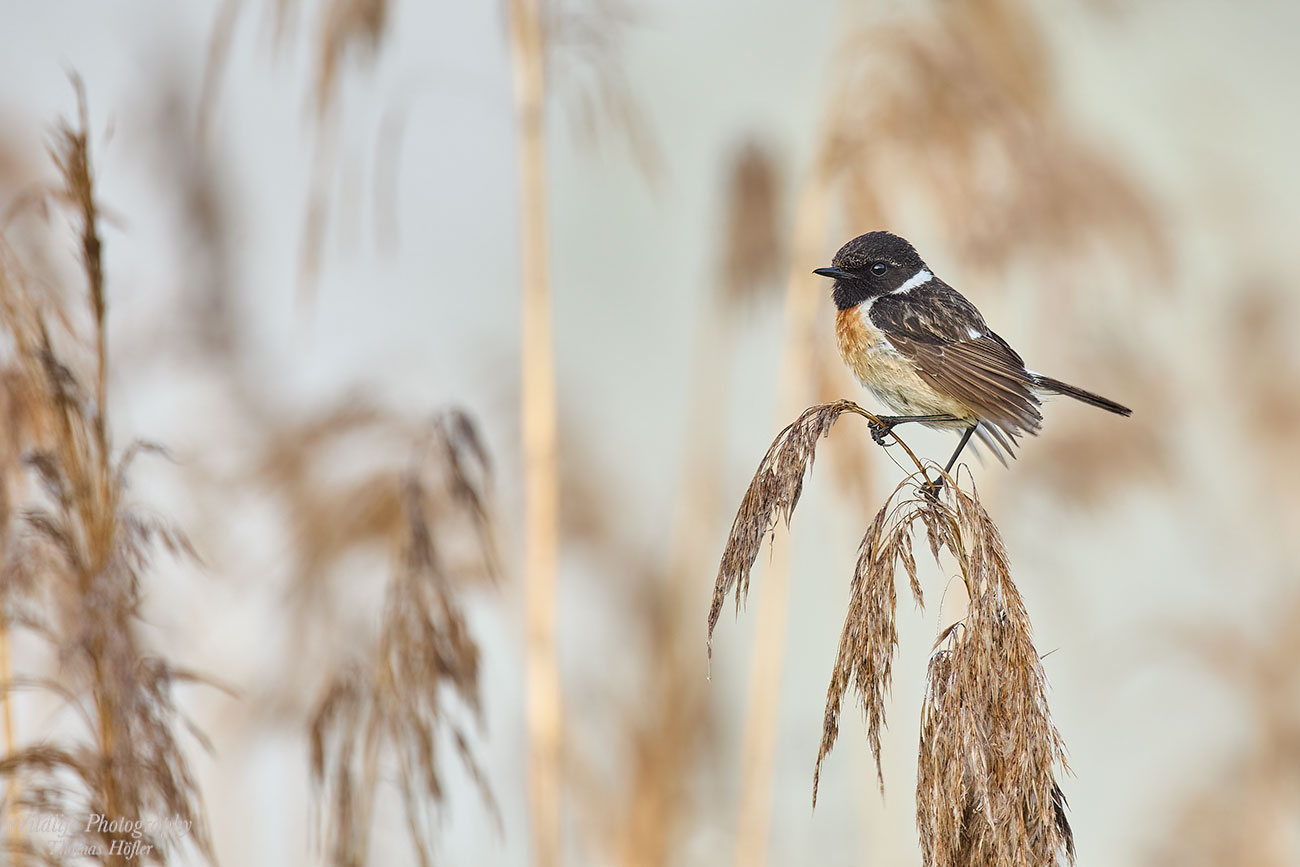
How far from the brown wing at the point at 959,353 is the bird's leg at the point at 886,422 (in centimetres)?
5

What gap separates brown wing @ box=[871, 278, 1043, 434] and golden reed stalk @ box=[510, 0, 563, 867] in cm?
123

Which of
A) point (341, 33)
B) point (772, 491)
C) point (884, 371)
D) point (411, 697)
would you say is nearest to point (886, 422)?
point (772, 491)

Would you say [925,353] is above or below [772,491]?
above

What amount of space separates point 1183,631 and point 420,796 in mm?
3709

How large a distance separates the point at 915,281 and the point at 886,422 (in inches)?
15.1

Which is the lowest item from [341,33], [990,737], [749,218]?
[990,737]

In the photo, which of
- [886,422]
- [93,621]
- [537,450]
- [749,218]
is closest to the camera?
[886,422]

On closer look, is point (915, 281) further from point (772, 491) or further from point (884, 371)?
point (772, 491)

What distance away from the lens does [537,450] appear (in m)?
2.70

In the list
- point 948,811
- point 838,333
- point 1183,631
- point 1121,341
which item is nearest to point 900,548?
point 948,811

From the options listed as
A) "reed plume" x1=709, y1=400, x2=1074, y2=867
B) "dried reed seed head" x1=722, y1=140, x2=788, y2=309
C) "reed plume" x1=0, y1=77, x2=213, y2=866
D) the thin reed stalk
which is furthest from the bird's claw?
"dried reed seed head" x1=722, y1=140, x2=788, y2=309

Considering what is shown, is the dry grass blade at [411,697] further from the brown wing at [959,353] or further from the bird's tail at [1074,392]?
the bird's tail at [1074,392]

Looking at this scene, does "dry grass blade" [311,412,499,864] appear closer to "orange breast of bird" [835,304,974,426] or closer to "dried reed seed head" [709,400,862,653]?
"orange breast of bird" [835,304,974,426]

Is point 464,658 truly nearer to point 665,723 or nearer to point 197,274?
point 665,723
